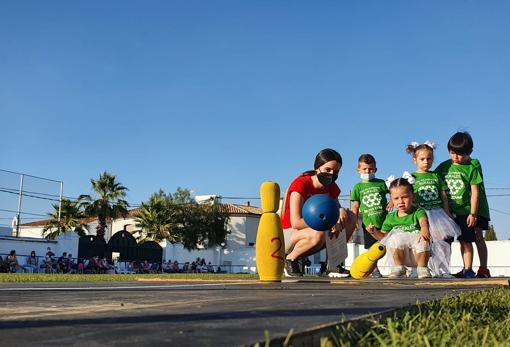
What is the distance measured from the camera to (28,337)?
53.7 inches

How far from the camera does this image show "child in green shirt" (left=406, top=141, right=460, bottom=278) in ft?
25.5

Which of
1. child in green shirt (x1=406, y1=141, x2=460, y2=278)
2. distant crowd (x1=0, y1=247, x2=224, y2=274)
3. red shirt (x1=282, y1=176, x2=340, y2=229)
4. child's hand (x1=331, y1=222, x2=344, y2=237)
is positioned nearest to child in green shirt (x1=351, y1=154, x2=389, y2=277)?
child in green shirt (x1=406, y1=141, x2=460, y2=278)

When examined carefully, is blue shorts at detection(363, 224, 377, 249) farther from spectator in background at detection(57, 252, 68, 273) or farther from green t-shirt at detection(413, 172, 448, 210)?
spectator in background at detection(57, 252, 68, 273)

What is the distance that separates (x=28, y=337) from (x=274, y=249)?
13.1 feet

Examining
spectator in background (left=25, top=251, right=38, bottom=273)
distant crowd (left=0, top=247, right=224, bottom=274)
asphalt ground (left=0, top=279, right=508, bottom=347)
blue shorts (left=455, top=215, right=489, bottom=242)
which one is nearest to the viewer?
asphalt ground (left=0, top=279, right=508, bottom=347)

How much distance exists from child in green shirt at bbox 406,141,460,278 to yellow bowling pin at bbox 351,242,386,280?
4.65ft

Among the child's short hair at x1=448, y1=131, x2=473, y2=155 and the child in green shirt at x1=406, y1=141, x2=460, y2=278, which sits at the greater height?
the child's short hair at x1=448, y1=131, x2=473, y2=155

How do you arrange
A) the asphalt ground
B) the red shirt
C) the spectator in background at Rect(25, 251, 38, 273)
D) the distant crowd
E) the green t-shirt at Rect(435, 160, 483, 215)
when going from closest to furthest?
the asphalt ground → the red shirt → the green t-shirt at Rect(435, 160, 483, 215) → the distant crowd → the spectator in background at Rect(25, 251, 38, 273)

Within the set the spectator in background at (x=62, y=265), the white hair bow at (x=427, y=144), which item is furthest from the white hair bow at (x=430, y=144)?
the spectator in background at (x=62, y=265)

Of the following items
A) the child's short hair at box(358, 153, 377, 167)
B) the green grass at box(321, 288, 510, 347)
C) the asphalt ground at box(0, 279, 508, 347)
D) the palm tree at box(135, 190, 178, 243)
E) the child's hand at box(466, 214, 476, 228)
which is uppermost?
the palm tree at box(135, 190, 178, 243)

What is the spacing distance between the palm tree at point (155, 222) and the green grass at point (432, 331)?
4689 cm

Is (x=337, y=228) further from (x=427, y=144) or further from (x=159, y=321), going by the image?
(x=159, y=321)

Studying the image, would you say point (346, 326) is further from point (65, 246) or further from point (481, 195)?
point (65, 246)

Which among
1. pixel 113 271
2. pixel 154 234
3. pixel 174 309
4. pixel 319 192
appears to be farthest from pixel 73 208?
pixel 174 309
